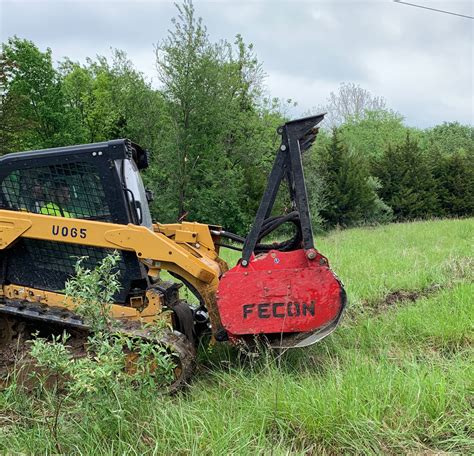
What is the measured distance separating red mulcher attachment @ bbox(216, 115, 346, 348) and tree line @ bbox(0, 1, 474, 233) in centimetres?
1188

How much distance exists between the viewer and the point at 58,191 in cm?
399

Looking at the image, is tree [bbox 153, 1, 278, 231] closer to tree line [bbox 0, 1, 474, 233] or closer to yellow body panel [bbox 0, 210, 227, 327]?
tree line [bbox 0, 1, 474, 233]

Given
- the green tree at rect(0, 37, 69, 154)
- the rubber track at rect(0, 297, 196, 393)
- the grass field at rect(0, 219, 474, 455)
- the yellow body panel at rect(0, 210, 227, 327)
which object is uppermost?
the green tree at rect(0, 37, 69, 154)

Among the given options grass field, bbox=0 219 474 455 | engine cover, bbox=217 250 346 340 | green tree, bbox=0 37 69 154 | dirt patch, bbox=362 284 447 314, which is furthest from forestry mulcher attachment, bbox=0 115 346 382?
green tree, bbox=0 37 69 154

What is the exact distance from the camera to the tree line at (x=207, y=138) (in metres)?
17.1

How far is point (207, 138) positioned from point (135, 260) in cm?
1440

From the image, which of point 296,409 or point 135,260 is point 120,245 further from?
point 296,409

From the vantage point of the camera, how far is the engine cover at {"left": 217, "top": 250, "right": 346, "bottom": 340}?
11.8ft

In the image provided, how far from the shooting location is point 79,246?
398 cm

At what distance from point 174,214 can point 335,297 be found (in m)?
14.6

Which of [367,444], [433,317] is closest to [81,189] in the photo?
[367,444]

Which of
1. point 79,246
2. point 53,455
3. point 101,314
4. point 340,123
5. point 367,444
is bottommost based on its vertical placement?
point 367,444

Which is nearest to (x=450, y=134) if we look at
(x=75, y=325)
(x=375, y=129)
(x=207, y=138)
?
(x=375, y=129)

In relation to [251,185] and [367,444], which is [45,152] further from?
[251,185]
